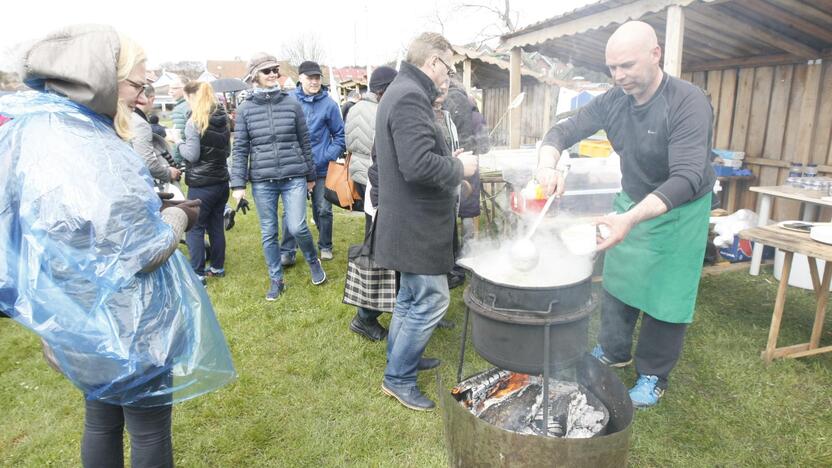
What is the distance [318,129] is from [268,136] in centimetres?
117

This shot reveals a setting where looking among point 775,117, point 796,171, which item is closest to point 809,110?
point 775,117

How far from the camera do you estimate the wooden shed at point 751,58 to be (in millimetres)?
4738

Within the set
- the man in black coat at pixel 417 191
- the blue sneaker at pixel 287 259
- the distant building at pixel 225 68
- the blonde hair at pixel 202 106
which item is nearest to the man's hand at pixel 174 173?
the blonde hair at pixel 202 106

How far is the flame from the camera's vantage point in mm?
2723

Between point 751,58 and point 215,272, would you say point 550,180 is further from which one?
point 751,58

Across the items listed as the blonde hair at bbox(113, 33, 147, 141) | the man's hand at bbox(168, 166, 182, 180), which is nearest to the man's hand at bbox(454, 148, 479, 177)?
the blonde hair at bbox(113, 33, 147, 141)

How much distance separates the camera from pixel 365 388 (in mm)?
3307

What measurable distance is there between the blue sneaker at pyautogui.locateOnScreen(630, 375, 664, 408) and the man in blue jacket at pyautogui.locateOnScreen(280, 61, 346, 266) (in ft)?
12.3

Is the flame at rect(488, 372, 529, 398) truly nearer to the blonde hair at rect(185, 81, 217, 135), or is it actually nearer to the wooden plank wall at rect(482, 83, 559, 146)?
the blonde hair at rect(185, 81, 217, 135)

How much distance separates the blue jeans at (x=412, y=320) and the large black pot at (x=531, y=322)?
20.3 inches

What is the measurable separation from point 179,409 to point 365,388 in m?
1.17

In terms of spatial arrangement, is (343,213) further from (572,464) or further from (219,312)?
(572,464)

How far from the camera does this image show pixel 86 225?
148cm

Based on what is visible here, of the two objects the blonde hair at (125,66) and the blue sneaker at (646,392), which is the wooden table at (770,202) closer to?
the blue sneaker at (646,392)
